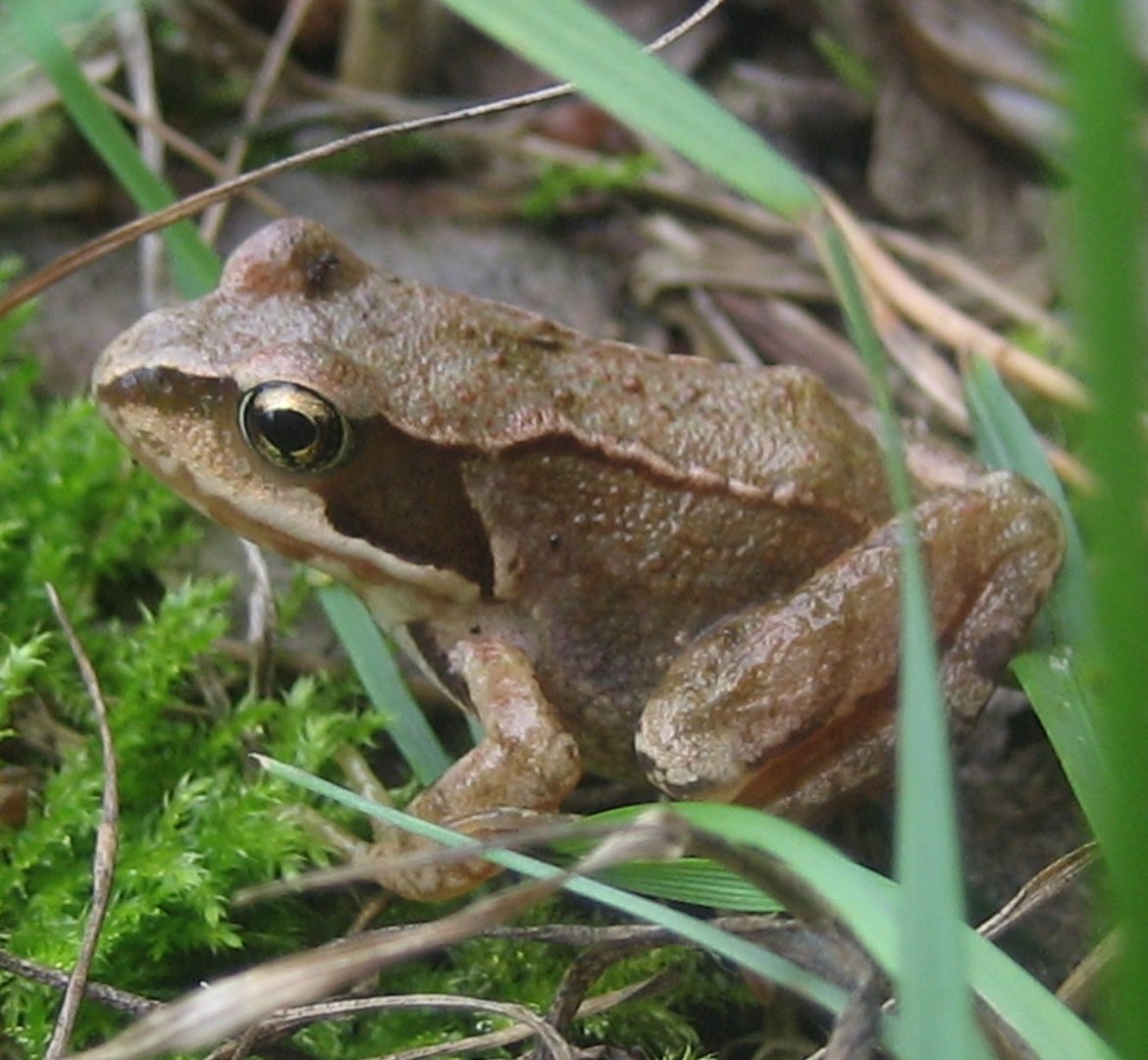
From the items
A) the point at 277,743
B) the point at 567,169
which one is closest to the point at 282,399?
the point at 277,743

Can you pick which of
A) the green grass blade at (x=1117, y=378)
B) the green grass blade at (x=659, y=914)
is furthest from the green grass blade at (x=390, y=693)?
the green grass blade at (x=1117, y=378)

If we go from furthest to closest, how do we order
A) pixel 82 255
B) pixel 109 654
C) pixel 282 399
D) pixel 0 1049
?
pixel 109 654
pixel 82 255
pixel 282 399
pixel 0 1049

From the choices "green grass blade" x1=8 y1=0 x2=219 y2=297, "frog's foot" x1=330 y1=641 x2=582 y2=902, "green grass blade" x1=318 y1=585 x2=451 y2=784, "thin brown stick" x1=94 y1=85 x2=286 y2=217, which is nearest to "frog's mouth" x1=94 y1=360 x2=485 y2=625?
"green grass blade" x1=318 y1=585 x2=451 y2=784

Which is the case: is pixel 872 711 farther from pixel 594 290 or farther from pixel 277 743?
pixel 594 290

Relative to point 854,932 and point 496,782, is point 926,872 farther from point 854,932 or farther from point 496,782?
point 496,782

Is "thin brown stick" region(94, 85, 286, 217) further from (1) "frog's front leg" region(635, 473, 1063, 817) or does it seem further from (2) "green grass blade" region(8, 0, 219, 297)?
(1) "frog's front leg" region(635, 473, 1063, 817)

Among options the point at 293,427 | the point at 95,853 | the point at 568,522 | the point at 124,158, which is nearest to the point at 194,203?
the point at 124,158
